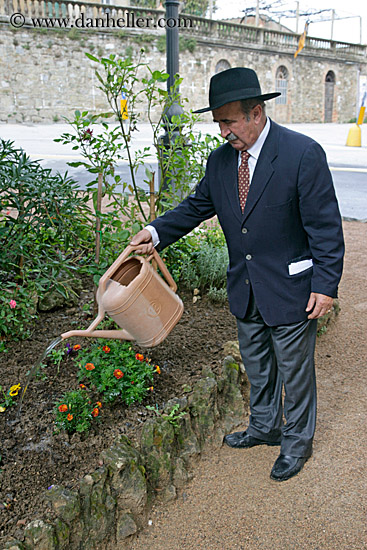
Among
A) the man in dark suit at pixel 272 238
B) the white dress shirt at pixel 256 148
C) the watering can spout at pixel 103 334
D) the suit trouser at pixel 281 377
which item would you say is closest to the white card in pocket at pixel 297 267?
the man in dark suit at pixel 272 238

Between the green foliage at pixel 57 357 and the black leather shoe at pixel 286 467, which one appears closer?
the black leather shoe at pixel 286 467

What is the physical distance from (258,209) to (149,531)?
4.48 feet

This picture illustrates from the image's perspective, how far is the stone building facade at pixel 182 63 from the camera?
20391 mm

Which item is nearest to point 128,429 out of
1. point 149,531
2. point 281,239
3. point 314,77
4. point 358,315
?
point 149,531

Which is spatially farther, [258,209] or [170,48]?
[170,48]

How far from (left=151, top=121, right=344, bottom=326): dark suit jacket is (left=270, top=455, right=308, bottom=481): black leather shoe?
68 centimetres

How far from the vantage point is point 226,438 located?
2.66m

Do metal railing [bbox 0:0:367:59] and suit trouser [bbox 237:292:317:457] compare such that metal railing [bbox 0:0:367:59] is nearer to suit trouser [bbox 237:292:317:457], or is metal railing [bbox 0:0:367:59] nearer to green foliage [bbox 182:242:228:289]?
green foliage [bbox 182:242:228:289]

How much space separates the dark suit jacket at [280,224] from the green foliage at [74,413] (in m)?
0.79

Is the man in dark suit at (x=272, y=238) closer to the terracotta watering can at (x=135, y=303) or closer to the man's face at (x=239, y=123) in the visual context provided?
the man's face at (x=239, y=123)

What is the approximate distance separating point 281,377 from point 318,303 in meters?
0.55

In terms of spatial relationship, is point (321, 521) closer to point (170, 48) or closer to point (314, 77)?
point (170, 48)

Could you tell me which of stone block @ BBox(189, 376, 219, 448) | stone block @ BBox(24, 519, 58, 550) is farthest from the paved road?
stone block @ BBox(24, 519, 58, 550)

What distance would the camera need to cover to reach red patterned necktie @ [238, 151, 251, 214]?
221cm
